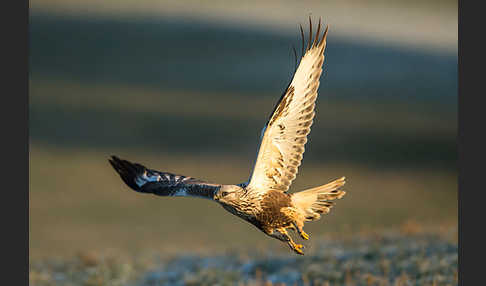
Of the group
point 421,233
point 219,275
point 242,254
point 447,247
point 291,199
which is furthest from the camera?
point 421,233

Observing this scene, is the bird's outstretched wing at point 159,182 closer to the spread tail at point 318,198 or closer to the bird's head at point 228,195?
the bird's head at point 228,195

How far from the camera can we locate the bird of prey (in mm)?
4305

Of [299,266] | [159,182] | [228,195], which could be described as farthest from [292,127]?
[299,266]

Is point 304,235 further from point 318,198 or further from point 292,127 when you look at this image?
point 292,127

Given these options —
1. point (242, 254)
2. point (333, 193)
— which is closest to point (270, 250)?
point (242, 254)

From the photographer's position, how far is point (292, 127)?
15.1 feet

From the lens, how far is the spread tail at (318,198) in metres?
4.62

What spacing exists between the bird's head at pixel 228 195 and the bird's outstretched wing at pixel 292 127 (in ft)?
0.60

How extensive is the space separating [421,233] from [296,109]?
5.50m

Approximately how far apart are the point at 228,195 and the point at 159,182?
0.88m

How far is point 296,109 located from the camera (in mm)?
4613

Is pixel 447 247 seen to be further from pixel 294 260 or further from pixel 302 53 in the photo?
pixel 302 53

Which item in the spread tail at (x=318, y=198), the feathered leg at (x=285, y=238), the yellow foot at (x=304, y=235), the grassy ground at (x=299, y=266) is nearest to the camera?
the feathered leg at (x=285, y=238)

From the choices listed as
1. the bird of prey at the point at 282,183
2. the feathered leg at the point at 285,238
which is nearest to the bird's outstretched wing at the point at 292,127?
the bird of prey at the point at 282,183
